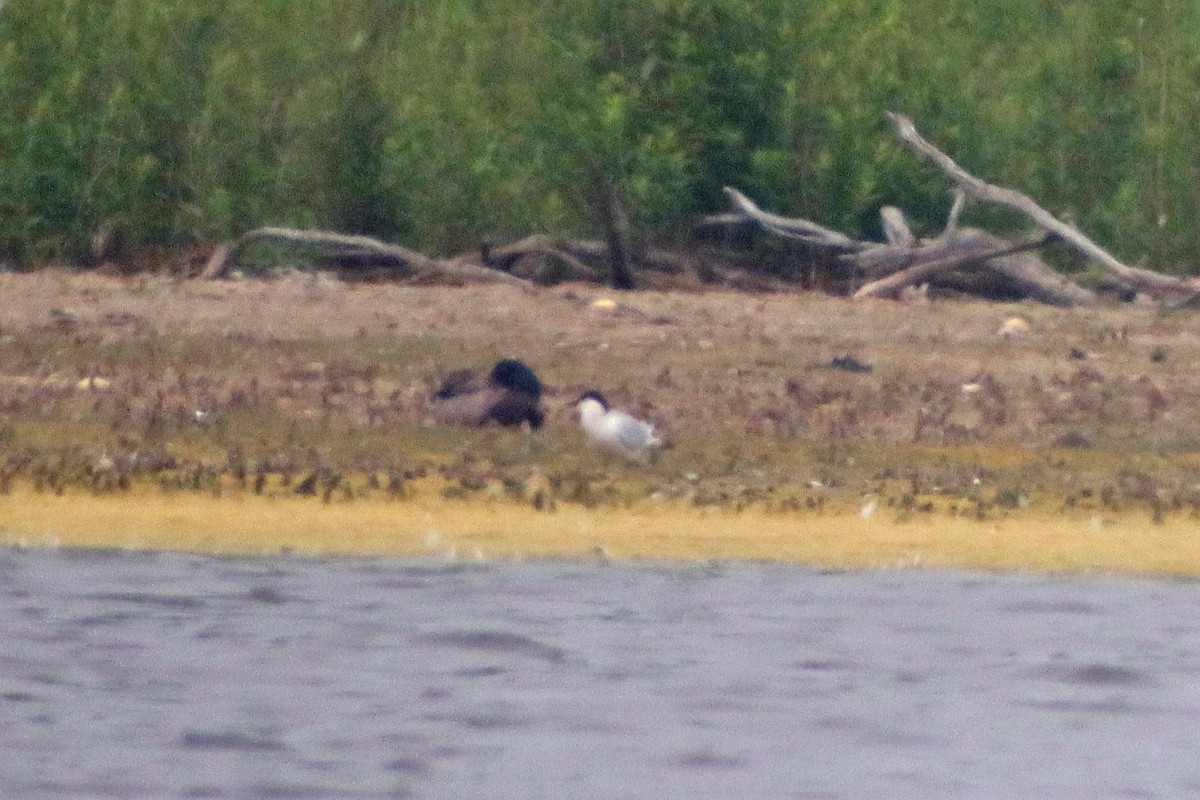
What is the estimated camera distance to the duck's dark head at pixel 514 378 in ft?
35.8

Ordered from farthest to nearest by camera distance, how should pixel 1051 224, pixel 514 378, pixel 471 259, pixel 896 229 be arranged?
pixel 471 259, pixel 896 229, pixel 1051 224, pixel 514 378

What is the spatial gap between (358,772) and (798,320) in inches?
385

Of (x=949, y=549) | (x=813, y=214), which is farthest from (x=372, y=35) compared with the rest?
(x=949, y=549)

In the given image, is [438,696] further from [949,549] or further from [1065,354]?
[1065,354]

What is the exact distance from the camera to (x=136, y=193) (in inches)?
754

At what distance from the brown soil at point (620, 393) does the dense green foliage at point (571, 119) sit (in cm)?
186

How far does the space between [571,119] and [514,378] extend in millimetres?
7560

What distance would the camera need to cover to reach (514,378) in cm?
1095

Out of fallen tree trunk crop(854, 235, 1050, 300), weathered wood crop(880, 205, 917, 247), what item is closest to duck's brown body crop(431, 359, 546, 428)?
fallen tree trunk crop(854, 235, 1050, 300)

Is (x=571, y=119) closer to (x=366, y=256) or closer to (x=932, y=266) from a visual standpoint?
(x=366, y=256)

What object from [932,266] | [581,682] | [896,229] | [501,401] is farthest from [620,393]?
[896,229]

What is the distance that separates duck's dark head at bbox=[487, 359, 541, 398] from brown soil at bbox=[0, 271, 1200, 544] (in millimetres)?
193


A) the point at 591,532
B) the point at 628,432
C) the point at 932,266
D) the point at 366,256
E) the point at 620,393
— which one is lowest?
the point at 591,532

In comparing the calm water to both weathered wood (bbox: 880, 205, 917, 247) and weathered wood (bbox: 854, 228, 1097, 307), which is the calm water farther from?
weathered wood (bbox: 880, 205, 917, 247)
